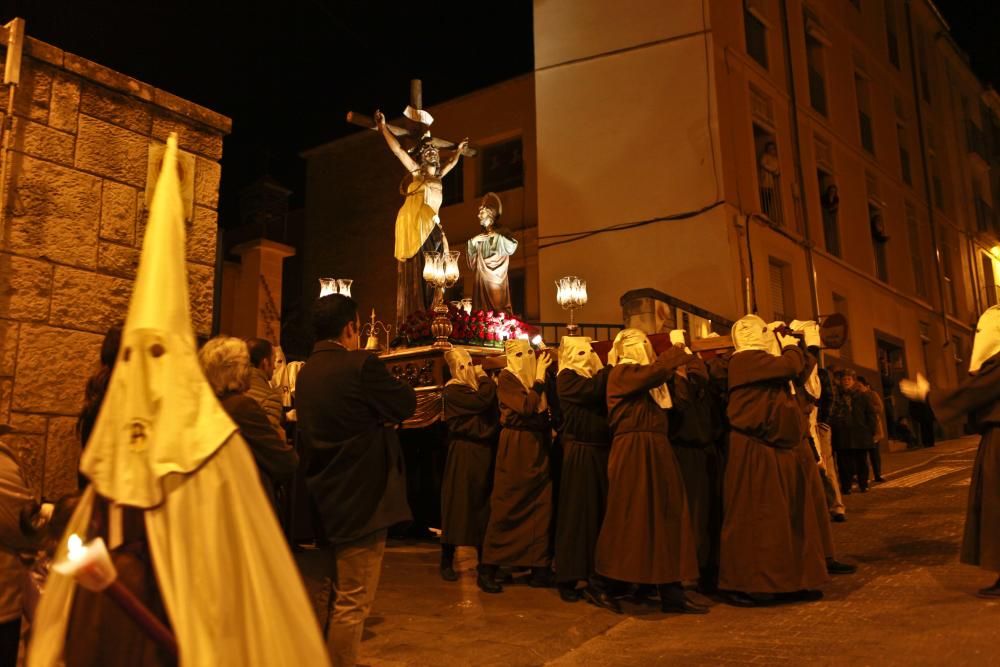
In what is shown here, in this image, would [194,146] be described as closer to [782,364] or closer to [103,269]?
[103,269]

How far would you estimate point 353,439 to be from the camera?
3977 mm

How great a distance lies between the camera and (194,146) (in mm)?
5195

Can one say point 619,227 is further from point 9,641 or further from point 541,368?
point 9,641

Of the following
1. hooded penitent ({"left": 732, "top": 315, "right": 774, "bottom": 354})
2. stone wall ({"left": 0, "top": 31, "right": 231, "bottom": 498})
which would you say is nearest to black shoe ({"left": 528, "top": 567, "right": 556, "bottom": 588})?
hooded penitent ({"left": 732, "top": 315, "right": 774, "bottom": 354})

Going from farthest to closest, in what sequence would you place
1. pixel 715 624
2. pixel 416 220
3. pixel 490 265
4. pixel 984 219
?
1. pixel 984 219
2. pixel 490 265
3. pixel 416 220
4. pixel 715 624

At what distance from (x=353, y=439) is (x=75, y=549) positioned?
2036mm

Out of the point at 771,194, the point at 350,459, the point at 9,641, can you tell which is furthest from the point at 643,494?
the point at 771,194

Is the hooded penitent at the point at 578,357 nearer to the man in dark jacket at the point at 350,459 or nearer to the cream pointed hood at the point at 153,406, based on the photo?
the man in dark jacket at the point at 350,459

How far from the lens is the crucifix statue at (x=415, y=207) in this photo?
41.1ft

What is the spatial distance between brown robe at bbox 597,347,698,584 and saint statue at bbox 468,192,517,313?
6866 mm

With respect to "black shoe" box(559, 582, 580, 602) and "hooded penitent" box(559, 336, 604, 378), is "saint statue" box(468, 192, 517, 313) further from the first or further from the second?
"black shoe" box(559, 582, 580, 602)

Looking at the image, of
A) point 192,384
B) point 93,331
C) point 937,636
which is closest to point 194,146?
point 93,331

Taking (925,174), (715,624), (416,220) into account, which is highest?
(925,174)

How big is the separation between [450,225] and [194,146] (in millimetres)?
15627
